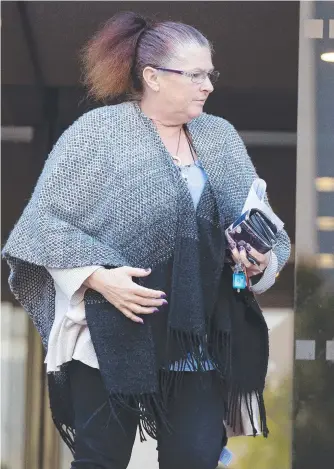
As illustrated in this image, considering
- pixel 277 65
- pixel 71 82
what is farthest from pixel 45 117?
pixel 277 65

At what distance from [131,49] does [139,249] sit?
0.53m

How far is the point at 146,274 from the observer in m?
2.56

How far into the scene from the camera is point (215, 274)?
265 cm

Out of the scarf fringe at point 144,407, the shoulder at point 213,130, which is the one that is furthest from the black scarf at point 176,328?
the shoulder at point 213,130

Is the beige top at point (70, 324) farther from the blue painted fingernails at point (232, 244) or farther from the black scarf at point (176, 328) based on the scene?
the blue painted fingernails at point (232, 244)

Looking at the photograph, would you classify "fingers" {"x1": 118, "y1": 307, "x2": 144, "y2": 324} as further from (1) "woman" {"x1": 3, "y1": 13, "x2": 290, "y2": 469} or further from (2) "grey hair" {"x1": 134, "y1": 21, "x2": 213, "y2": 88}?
(2) "grey hair" {"x1": 134, "y1": 21, "x2": 213, "y2": 88}

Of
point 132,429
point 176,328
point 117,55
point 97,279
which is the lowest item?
point 132,429

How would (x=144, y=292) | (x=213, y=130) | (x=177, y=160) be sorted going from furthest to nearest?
(x=213, y=130), (x=177, y=160), (x=144, y=292)

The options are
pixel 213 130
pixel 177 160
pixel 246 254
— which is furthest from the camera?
pixel 213 130

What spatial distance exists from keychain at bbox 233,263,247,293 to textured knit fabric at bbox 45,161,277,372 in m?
0.19

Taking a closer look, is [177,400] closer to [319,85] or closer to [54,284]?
[54,284]

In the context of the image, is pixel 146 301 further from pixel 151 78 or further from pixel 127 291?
pixel 151 78

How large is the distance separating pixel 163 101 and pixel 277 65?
230 centimetres

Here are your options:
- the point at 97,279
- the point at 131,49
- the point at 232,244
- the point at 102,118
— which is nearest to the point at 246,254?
the point at 232,244
